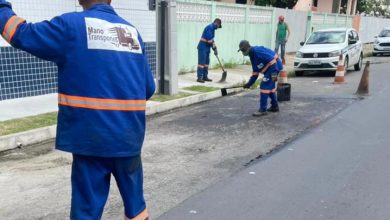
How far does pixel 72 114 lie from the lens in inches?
106

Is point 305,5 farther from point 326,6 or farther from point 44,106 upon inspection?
point 44,106

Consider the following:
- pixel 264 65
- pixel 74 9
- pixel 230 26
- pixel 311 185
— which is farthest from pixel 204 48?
pixel 311 185

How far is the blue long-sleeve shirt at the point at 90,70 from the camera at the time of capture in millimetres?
2600

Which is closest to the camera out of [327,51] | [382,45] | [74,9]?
[74,9]

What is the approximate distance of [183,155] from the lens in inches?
249

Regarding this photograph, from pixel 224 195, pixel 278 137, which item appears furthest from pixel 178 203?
pixel 278 137

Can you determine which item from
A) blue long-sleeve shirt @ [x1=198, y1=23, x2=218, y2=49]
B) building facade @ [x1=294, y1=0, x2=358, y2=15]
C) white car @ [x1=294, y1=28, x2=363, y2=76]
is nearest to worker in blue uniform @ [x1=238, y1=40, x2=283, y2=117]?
blue long-sleeve shirt @ [x1=198, y1=23, x2=218, y2=49]

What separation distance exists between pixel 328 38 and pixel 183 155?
38.9 ft

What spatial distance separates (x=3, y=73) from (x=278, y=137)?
498cm

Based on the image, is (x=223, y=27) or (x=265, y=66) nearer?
(x=265, y=66)

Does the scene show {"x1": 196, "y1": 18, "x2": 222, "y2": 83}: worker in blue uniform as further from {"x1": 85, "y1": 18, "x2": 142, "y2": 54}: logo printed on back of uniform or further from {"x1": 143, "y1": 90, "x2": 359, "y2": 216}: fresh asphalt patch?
{"x1": 85, "y1": 18, "x2": 142, "y2": 54}: logo printed on back of uniform

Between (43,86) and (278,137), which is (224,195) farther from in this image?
(43,86)

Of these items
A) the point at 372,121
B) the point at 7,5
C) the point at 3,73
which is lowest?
the point at 372,121

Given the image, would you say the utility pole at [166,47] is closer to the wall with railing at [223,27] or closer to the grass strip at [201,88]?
the grass strip at [201,88]
